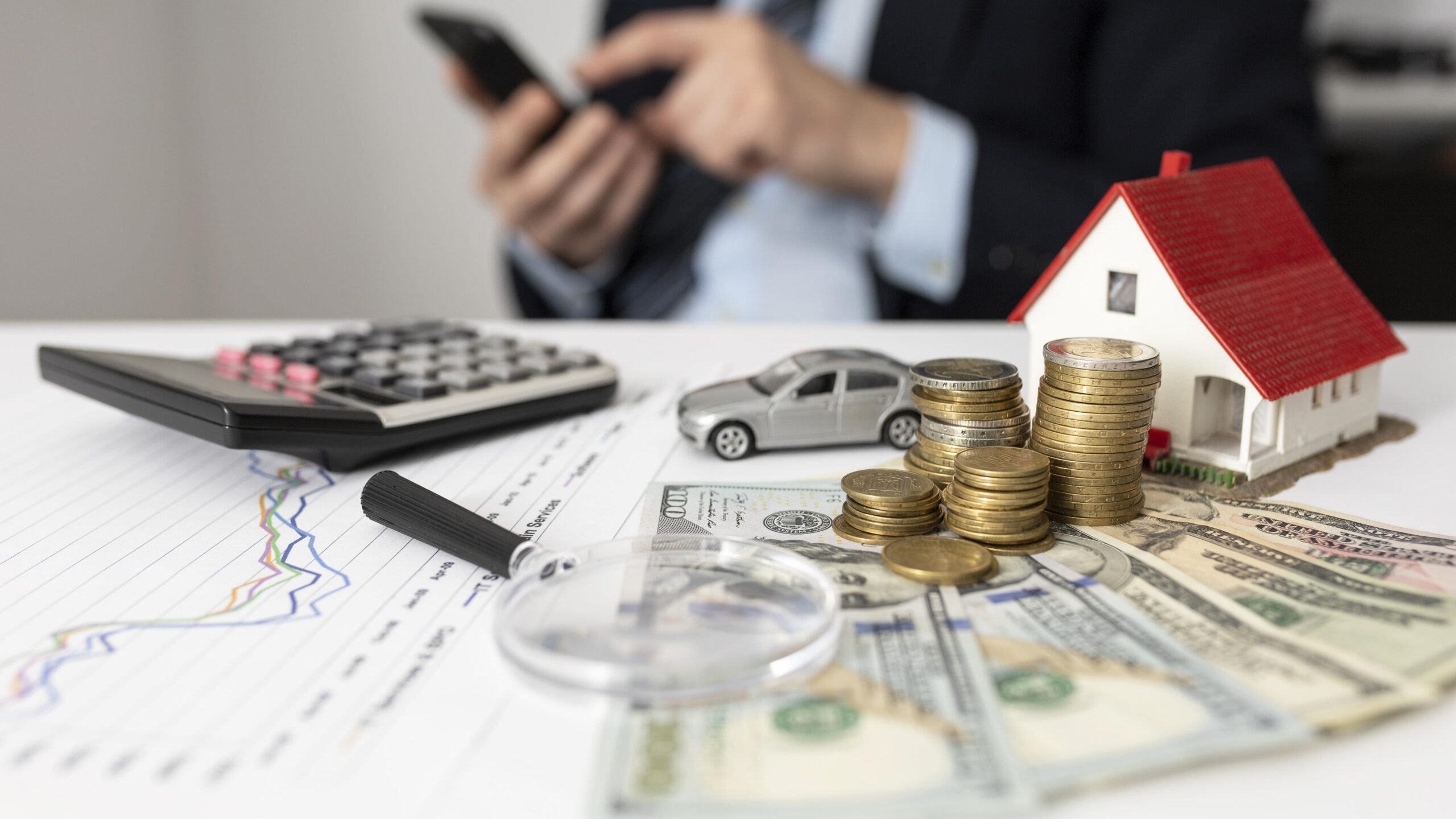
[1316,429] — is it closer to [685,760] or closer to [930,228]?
[685,760]

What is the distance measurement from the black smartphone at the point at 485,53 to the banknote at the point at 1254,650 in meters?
1.07

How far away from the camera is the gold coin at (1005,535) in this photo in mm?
594

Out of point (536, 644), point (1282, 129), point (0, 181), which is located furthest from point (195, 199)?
point (536, 644)

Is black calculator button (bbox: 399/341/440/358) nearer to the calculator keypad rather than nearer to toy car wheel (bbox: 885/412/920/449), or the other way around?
the calculator keypad

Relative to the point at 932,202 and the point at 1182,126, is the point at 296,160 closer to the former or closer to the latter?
the point at 932,202

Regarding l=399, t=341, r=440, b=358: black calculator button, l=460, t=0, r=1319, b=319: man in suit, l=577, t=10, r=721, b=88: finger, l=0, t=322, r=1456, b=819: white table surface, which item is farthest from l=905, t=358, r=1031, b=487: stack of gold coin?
l=577, t=10, r=721, b=88: finger

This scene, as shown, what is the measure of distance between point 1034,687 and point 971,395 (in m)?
0.24

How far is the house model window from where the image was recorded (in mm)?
734

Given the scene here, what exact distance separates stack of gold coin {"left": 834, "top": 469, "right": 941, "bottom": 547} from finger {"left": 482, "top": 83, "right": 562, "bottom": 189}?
978 mm

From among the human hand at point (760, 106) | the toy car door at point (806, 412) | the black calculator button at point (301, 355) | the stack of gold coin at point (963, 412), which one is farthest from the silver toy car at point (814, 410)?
the human hand at point (760, 106)

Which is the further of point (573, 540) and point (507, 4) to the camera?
point (507, 4)

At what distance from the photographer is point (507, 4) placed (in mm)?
2828

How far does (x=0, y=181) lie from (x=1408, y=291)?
10.3 ft

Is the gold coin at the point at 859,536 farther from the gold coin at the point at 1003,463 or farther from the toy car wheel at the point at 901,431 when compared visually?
the toy car wheel at the point at 901,431
